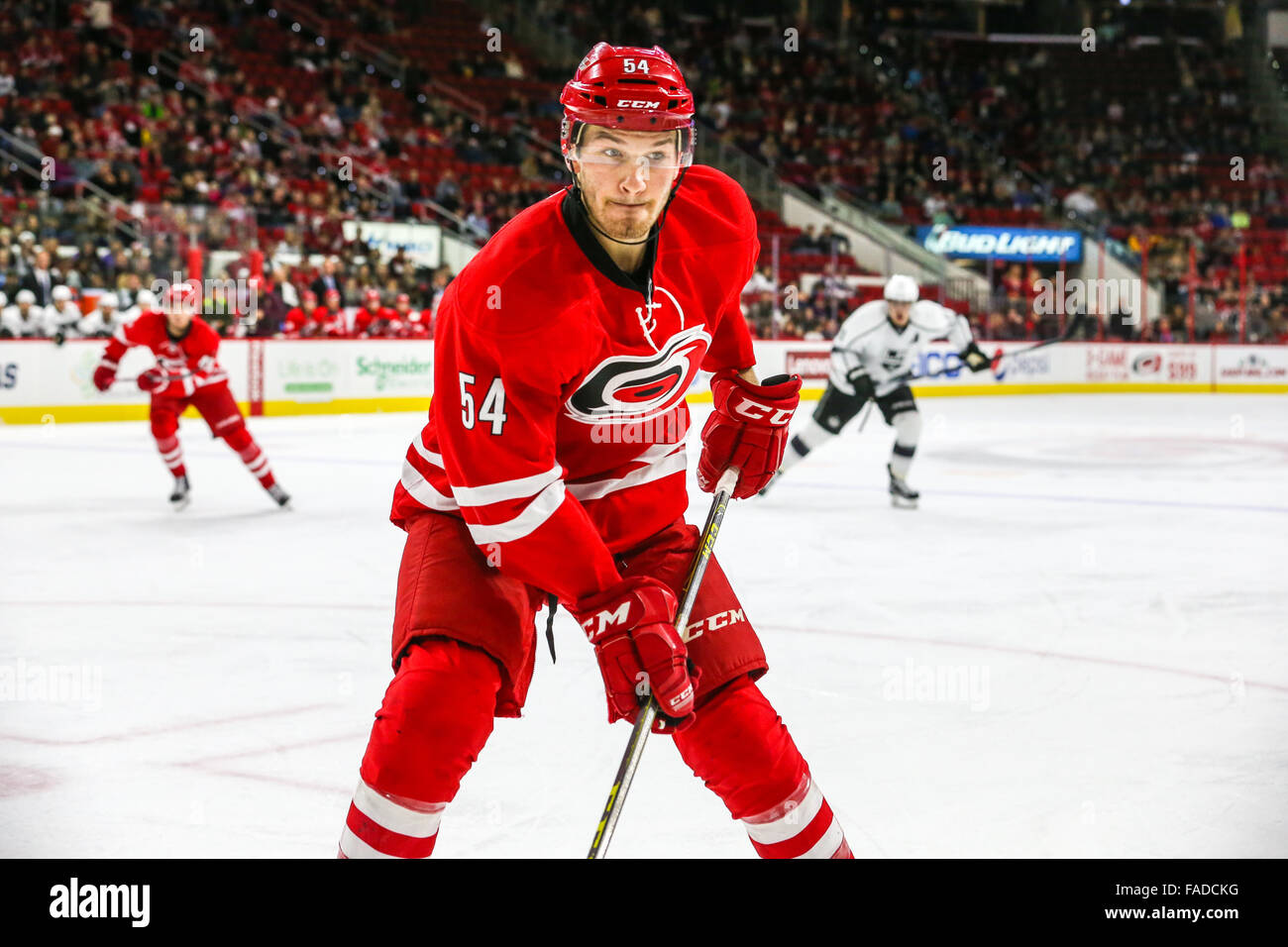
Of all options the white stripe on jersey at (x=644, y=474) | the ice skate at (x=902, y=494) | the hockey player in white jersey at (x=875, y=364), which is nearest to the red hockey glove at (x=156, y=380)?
the hockey player in white jersey at (x=875, y=364)

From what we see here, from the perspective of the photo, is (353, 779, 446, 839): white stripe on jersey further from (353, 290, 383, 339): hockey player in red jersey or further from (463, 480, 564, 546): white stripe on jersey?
(353, 290, 383, 339): hockey player in red jersey

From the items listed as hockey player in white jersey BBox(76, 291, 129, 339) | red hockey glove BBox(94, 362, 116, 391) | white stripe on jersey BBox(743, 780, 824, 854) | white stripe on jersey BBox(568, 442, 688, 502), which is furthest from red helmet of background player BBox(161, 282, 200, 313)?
white stripe on jersey BBox(743, 780, 824, 854)

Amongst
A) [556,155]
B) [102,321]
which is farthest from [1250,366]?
[102,321]

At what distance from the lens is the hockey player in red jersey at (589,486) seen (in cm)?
187

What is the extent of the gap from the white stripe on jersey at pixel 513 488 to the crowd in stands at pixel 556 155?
1102cm

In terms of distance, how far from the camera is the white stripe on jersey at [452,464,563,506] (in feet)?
6.18

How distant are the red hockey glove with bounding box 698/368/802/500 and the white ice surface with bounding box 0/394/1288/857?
69cm

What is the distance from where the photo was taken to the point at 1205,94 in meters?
25.2

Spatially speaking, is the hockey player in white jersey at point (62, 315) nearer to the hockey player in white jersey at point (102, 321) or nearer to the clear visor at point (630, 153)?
the hockey player in white jersey at point (102, 321)

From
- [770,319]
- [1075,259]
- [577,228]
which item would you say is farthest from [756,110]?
[577,228]

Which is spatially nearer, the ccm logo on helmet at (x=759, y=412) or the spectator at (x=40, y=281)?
the ccm logo on helmet at (x=759, y=412)

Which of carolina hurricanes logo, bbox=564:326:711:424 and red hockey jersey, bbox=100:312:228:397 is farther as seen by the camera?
red hockey jersey, bbox=100:312:228:397
